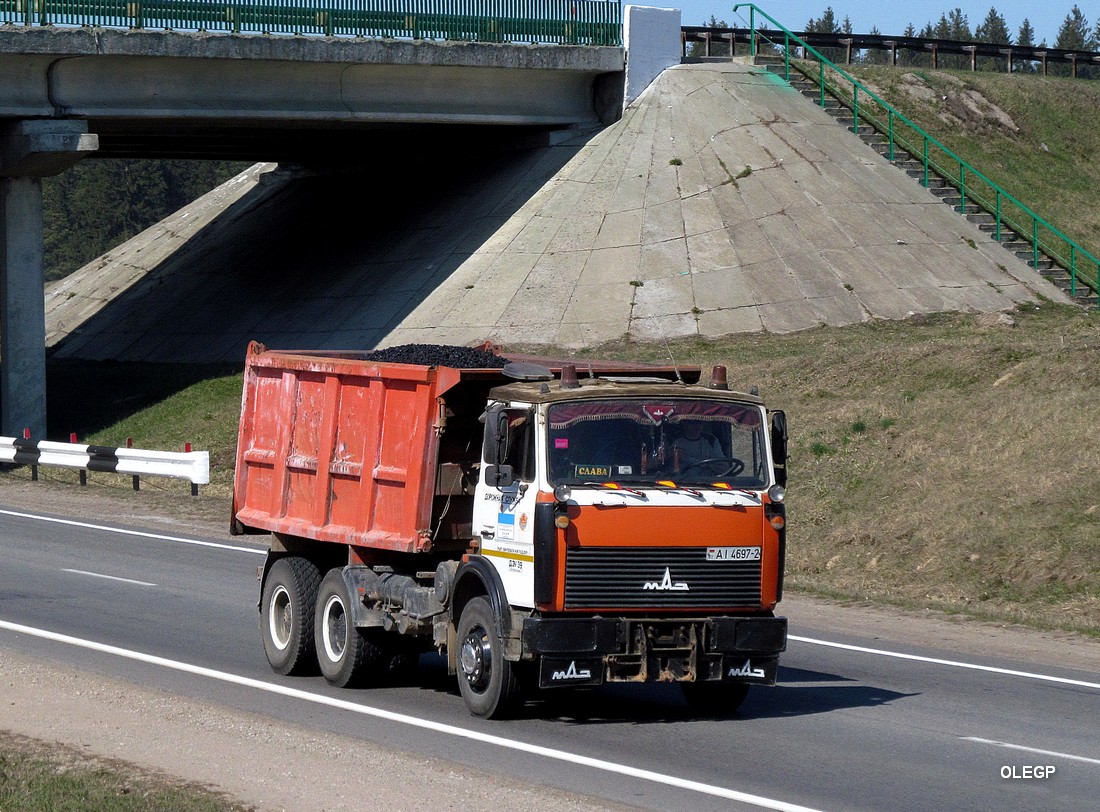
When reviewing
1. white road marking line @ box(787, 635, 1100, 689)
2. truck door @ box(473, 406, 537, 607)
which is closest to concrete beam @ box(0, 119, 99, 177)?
→ white road marking line @ box(787, 635, 1100, 689)

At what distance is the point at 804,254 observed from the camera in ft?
116

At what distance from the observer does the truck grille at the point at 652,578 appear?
10.3 meters

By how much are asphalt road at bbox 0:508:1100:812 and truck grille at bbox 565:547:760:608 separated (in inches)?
36.2

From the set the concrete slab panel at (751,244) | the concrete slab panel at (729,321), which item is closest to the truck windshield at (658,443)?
the concrete slab panel at (729,321)

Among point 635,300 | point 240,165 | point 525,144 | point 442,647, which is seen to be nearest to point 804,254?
point 635,300

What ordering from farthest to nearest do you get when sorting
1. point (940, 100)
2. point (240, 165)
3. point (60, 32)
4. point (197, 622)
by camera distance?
point (240, 165)
point (940, 100)
point (60, 32)
point (197, 622)

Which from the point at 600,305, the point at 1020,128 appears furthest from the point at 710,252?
the point at 1020,128

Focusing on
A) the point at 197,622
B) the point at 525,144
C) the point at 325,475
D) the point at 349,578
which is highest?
the point at 525,144

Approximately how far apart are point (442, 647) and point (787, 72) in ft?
115

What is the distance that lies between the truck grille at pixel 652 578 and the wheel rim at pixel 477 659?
75 cm

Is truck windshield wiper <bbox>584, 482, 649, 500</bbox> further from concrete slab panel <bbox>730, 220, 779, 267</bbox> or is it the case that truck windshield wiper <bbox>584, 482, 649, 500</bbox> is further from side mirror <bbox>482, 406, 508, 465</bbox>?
concrete slab panel <bbox>730, 220, 779, 267</bbox>

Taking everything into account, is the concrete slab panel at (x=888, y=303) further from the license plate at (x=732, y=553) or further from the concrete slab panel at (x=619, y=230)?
the license plate at (x=732, y=553)

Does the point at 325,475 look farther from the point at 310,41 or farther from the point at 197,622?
the point at 310,41

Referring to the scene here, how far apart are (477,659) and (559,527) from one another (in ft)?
3.95
